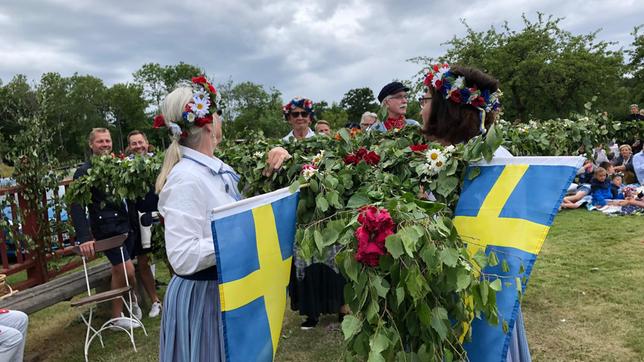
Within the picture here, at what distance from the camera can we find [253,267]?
4.99 feet

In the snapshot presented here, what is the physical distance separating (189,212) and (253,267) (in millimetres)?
437

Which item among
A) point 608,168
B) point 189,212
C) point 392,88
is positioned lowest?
point 608,168

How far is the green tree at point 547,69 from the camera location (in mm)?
20719

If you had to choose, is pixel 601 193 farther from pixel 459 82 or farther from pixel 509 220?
pixel 509 220

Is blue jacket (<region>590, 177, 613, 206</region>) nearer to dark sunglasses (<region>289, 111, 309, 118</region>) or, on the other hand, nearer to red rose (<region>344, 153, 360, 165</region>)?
dark sunglasses (<region>289, 111, 309, 118</region>)

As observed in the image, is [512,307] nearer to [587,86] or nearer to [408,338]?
[408,338]

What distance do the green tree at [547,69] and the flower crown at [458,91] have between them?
20715mm

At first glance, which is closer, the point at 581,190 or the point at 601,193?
the point at 601,193

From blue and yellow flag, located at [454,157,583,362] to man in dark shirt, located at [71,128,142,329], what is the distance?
12.8ft

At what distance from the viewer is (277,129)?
4234 centimetres

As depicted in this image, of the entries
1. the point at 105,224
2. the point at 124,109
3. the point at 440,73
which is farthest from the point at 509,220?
the point at 124,109

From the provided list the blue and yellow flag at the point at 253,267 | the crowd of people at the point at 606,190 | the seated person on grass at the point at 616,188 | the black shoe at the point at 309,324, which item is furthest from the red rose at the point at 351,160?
the seated person on grass at the point at 616,188

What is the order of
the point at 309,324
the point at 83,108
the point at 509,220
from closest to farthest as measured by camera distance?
the point at 509,220 → the point at 309,324 → the point at 83,108

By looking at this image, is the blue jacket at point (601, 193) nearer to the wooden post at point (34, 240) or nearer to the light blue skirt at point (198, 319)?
the light blue skirt at point (198, 319)
